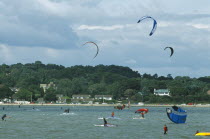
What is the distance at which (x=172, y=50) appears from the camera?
85312 millimetres

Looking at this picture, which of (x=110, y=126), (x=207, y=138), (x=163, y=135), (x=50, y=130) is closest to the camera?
(x=207, y=138)

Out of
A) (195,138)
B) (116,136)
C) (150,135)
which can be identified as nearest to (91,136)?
(116,136)

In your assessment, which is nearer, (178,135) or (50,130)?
(178,135)

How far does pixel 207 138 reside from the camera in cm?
7238

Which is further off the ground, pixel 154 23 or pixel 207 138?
pixel 154 23

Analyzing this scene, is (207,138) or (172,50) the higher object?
(172,50)

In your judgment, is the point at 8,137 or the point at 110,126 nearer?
the point at 8,137

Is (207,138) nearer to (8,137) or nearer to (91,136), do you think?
(91,136)

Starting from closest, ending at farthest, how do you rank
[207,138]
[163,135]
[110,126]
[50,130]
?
[207,138], [163,135], [50,130], [110,126]

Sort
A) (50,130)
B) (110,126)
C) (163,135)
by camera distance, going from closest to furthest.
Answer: (163,135) → (50,130) → (110,126)

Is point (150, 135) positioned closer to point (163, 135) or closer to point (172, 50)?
point (163, 135)

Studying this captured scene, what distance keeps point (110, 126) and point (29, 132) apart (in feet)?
47.6

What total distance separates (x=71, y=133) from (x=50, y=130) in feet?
18.4

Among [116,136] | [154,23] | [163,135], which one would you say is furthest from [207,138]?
[154,23]
